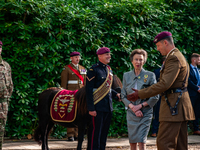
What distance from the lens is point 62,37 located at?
7.34 metres

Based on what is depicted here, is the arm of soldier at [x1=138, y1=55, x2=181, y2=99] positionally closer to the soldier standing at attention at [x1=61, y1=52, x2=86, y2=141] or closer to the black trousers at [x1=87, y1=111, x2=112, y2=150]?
the black trousers at [x1=87, y1=111, x2=112, y2=150]

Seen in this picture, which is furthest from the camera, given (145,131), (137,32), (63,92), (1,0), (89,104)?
(137,32)

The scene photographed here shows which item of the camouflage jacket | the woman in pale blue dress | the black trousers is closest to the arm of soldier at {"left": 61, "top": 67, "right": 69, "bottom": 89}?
the camouflage jacket

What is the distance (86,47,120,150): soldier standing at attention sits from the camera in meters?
4.88

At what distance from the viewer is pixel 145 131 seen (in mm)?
4492

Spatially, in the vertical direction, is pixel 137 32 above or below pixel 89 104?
above

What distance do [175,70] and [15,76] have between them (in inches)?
177

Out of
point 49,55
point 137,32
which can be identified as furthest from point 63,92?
point 137,32

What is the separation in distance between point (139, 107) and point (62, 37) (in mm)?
3532

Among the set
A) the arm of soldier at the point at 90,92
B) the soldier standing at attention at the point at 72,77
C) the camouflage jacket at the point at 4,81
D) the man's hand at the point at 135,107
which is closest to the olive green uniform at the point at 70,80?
the soldier standing at attention at the point at 72,77

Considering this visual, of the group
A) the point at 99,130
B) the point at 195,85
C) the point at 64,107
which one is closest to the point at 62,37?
the point at 64,107

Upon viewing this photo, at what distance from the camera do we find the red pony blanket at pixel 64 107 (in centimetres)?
558

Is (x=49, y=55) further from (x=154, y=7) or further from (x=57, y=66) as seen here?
(x=154, y=7)

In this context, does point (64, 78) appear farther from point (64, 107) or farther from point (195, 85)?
point (195, 85)
